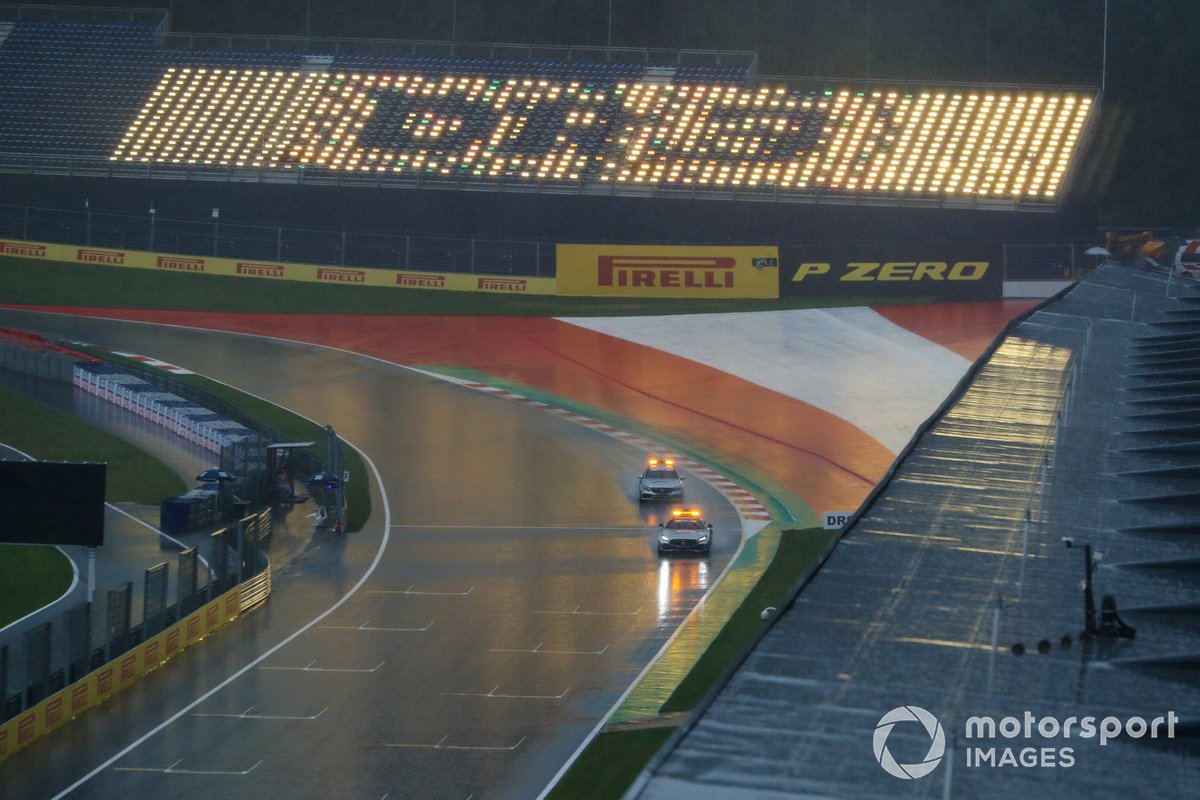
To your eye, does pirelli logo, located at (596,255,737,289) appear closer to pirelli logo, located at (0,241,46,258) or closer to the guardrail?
pirelli logo, located at (0,241,46,258)

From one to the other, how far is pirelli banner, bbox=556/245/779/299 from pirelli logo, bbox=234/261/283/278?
1194 centimetres

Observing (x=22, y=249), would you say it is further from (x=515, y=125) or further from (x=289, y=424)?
(x=289, y=424)

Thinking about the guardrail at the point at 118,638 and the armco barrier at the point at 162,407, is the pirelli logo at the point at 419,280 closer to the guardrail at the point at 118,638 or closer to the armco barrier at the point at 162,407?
the armco barrier at the point at 162,407

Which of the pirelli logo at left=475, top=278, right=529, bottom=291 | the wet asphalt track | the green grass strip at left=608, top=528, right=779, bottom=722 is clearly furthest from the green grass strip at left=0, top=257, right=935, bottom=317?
the green grass strip at left=608, top=528, right=779, bottom=722

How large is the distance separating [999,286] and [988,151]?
11.7m

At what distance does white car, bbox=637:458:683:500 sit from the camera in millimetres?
38469

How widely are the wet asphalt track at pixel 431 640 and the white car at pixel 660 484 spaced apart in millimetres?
455

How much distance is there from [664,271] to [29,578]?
109 ft

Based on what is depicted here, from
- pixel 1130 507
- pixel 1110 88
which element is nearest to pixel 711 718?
pixel 1130 507

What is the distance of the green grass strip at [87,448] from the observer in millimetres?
39375

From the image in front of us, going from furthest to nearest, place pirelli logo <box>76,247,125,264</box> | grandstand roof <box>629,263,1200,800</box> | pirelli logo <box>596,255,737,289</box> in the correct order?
pirelli logo <box>76,247,125,264</box> → pirelli logo <box>596,255,737,289</box> → grandstand roof <box>629,263,1200,800</box>

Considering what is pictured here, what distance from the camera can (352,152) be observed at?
2726 inches

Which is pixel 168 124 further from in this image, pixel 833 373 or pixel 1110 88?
pixel 1110 88

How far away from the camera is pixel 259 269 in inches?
2463
